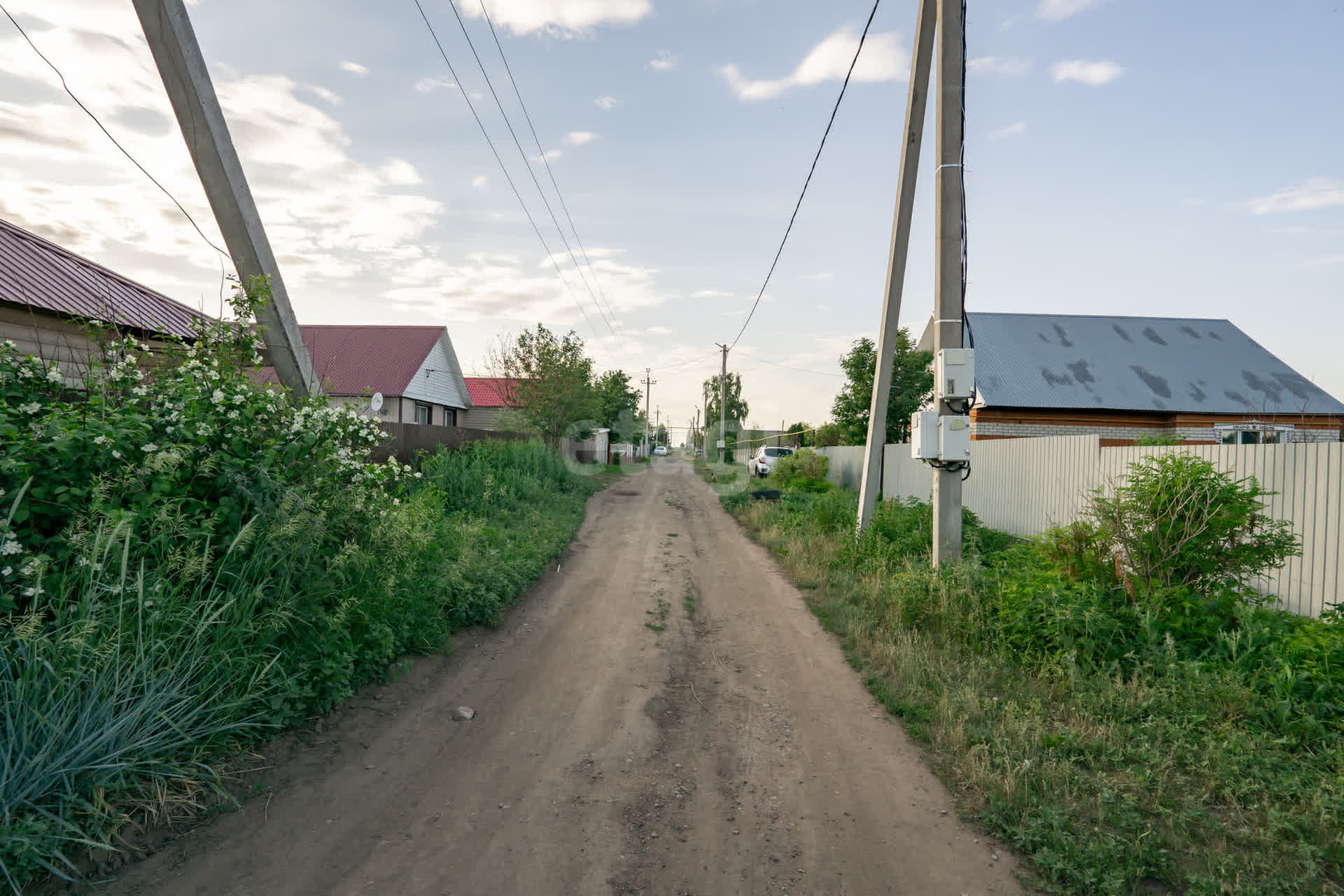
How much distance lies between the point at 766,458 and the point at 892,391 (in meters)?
9.14

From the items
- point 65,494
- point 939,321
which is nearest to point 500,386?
point 939,321

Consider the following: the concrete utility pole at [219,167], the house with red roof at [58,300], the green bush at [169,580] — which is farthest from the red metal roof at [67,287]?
the green bush at [169,580]

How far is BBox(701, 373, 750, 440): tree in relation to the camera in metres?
81.5

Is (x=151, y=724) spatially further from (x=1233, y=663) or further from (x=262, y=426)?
(x=1233, y=663)

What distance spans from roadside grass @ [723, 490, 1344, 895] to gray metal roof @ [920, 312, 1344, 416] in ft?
52.3

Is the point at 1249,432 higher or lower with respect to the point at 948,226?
lower

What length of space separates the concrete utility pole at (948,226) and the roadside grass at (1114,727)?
0.72 metres

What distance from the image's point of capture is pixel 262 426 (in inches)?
191

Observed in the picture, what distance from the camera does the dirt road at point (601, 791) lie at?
10.1ft

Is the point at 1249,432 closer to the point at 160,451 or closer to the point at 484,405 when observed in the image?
the point at 160,451

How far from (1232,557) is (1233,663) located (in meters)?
1.04

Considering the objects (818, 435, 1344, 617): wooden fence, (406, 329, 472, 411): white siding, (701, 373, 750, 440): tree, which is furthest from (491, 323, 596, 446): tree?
(701, 373, 750, 440): tree

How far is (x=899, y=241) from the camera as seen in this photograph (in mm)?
10195

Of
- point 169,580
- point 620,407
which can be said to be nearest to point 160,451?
point 169,580
